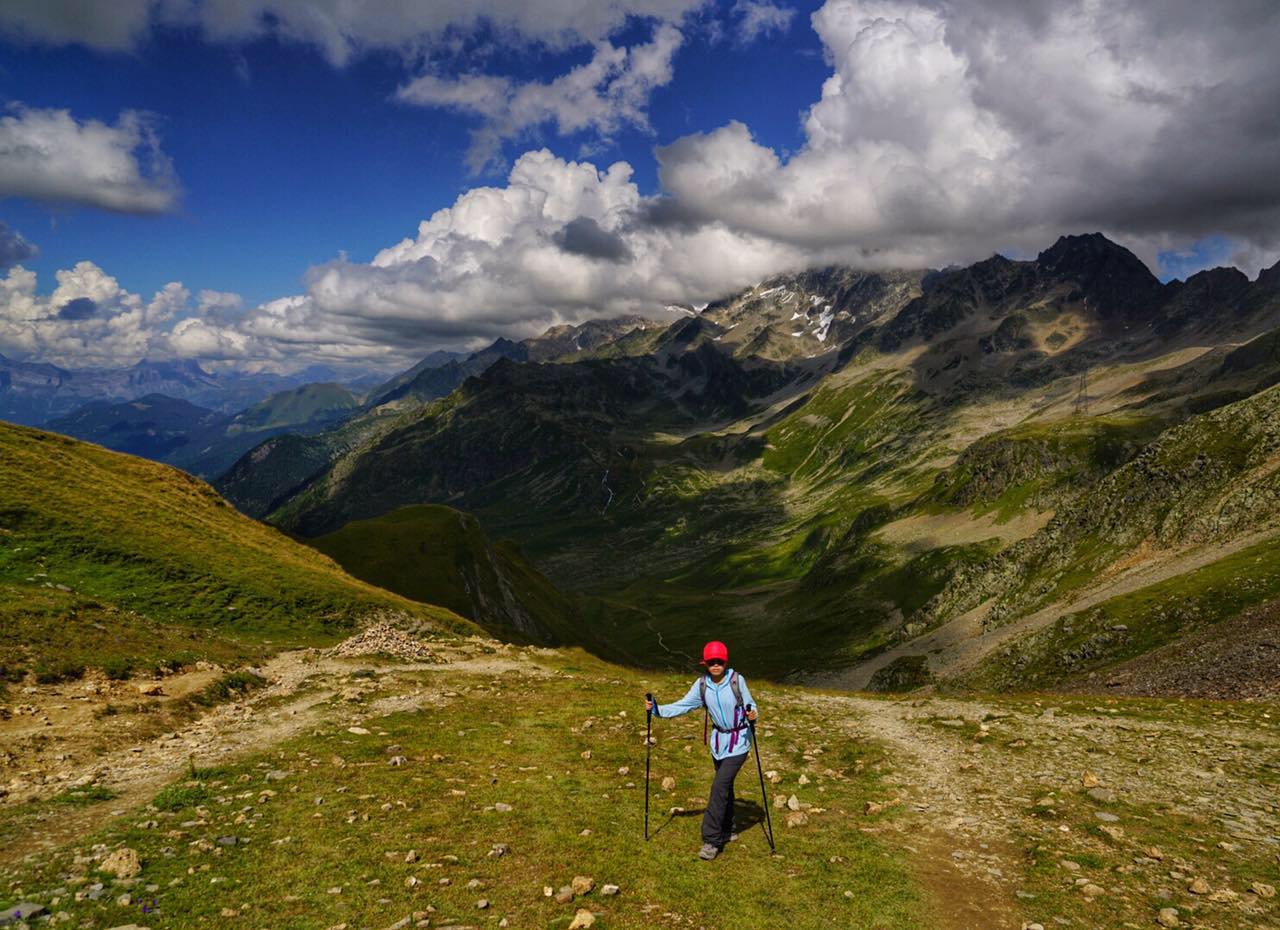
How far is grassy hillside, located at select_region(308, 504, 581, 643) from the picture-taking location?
75.6 meters

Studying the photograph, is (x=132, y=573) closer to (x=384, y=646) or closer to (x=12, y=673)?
(x=384, y=646)

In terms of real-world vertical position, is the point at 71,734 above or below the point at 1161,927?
above

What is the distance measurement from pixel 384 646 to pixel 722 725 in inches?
1205

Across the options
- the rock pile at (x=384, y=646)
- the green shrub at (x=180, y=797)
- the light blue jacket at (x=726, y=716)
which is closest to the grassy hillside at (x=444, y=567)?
the rock pile at (x=384, y=646)

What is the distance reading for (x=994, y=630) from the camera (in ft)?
350

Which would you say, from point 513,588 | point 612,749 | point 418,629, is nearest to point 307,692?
point 612,749

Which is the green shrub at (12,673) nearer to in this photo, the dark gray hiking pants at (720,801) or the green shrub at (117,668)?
the green shrub at (117,668)

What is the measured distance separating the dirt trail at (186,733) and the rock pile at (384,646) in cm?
282

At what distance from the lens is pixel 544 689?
33531mm

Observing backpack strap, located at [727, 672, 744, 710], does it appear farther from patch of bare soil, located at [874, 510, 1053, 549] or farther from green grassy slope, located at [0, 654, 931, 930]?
patch of bare soil, located at [874, 510, 1053, 549]

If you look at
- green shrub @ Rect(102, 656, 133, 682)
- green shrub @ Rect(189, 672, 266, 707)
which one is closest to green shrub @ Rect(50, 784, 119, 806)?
green shrub @ Rect(189, 672, 266, 707)

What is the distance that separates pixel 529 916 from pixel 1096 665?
74813 millimetres

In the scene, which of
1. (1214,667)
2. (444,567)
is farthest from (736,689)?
(444,567)

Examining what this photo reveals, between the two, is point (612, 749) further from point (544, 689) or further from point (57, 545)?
point (57, 545)
